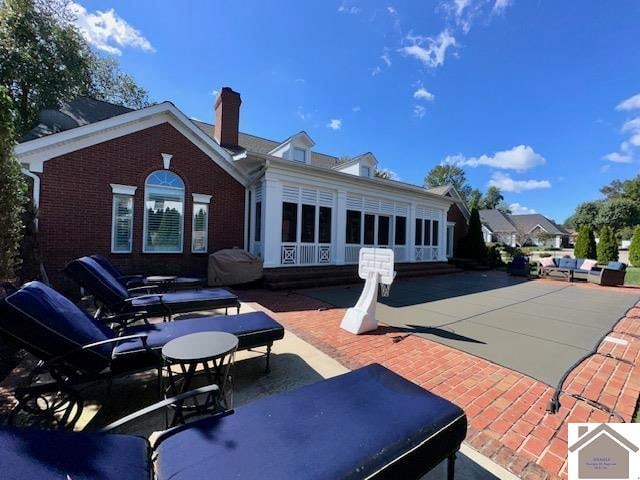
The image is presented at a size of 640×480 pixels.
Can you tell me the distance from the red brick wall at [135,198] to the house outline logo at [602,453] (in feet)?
32.5

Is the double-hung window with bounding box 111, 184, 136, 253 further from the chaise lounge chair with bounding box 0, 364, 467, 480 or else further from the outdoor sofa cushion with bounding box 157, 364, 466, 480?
the outdoor sofa cushion with bounding box 157, 364, 466, 480

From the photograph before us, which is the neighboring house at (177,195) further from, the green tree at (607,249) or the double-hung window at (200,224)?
the green tree at (607,249)

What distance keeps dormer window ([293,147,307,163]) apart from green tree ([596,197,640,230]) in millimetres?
49483

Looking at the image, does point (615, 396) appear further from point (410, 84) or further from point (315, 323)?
point (410, 84)

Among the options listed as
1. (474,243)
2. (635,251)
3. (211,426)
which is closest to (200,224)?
(211,426)

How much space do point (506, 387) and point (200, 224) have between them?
9.70 meters

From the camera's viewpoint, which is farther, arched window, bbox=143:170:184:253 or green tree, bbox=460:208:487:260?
green tree, bbox=460:208:487:260

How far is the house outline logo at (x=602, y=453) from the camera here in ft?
6.99

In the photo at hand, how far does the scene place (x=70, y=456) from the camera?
1391mm

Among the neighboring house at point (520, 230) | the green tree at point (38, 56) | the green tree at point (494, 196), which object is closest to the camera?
the green tree at point (38, 56)

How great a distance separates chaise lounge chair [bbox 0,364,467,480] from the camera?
1.38 m

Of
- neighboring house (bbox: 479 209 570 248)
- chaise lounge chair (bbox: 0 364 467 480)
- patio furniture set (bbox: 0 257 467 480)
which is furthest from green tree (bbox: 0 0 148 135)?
neighboring house (bbox: 479 209 570 248)

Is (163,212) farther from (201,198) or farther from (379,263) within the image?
(379,263)

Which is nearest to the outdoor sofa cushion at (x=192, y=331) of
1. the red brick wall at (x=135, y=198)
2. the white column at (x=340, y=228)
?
Answer: the red brick wall at (x=135, y=198)
